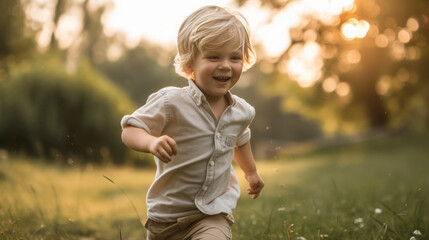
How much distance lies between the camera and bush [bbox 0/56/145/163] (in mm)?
15016

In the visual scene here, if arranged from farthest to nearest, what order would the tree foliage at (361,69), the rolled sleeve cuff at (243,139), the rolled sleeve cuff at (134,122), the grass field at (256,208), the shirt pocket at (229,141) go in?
1. the tree foliage at (361,69)
2. the grass field at (256,208)
3. the rolled sleeve cuff at (243,139)
4. the shirt pocket at (229,141)
5. the rolled sleeve cuff at (134,122)

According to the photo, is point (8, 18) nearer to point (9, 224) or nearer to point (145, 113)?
point (9, 224)

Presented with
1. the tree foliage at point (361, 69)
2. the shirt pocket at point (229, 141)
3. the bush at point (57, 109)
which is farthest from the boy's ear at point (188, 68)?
the bush at point (57, 109)

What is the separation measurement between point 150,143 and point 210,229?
0.59 meters

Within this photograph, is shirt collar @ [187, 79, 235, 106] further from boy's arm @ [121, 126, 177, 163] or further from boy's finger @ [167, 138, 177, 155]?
boy's finger @ [167, 138, 177, 155]

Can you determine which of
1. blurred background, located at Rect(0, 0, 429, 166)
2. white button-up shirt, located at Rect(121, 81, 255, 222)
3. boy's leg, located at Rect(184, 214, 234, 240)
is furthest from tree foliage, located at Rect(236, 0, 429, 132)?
boy's leg, located at Rect(184, 214, 234, 240)

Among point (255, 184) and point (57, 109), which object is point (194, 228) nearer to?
point (255, 184)

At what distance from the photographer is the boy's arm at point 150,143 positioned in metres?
2.07

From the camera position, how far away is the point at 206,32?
8.05ft

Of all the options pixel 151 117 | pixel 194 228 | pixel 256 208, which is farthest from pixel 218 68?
pixel 256 208

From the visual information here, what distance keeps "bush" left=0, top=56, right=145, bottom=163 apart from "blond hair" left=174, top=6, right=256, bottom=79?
40.1 feet

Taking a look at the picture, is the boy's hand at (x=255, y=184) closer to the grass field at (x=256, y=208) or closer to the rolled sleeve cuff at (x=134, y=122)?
the grass field at (x=256, y=208)

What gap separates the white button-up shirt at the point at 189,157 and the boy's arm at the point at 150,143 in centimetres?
13

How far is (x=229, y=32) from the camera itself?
250cm
